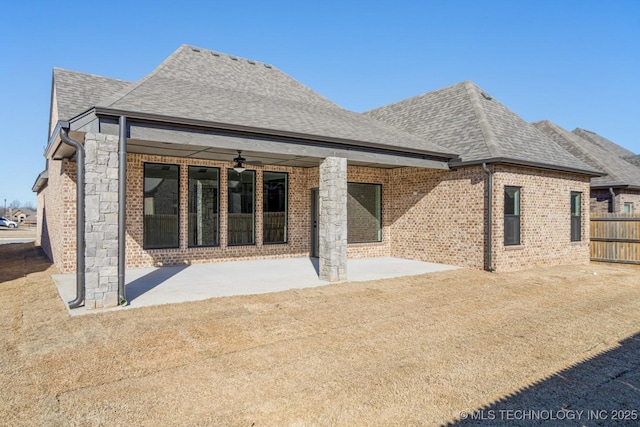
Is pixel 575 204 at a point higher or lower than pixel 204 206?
higher

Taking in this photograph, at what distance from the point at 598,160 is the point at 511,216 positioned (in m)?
8.66

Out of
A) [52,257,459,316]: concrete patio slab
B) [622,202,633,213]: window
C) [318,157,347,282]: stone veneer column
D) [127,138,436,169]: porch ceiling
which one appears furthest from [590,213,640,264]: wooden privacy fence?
[318,157,347,282]: stone veneer column

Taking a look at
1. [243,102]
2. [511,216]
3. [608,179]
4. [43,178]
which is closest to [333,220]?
[243,102]

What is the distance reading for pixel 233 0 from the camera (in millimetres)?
11812

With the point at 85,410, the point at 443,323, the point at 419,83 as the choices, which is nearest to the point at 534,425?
the point at 443,323

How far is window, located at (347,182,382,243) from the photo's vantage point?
44.7 feet

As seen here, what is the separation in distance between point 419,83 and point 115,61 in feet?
44.3

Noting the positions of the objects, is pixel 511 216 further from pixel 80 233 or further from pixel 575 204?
pixel 80 233

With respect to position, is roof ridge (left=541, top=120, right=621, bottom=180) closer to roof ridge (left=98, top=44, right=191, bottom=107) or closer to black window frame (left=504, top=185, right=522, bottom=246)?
black window frame (left=504, top=185, right=522, bottom=246)

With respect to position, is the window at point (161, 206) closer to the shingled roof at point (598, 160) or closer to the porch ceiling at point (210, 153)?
the porch ceiling at point (210, 153)

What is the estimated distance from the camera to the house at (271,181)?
6508 mm

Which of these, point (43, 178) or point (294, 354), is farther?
point (43, 178)

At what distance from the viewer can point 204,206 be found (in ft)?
37.6

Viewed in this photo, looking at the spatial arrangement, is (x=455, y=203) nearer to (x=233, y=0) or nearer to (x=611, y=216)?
(x=611, y=216)
